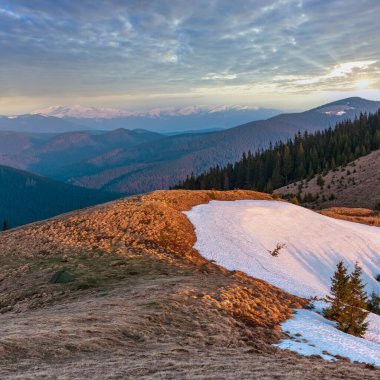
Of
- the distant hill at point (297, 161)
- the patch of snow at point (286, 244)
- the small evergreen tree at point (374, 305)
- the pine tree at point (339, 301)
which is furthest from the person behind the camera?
the distant hill at point (297, 161)

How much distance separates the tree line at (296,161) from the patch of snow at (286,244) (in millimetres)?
74807

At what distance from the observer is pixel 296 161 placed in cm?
14350

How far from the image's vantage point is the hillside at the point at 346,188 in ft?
278

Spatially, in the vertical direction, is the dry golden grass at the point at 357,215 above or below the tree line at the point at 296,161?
below

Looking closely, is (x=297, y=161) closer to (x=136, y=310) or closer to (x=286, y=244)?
(x=286, y=244)

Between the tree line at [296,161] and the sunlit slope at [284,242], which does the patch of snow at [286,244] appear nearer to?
the sunlit slope at [284,242]

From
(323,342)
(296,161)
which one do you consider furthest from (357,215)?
(296,161)

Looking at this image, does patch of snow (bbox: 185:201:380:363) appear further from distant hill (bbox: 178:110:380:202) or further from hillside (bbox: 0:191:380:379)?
distant hill (bbox: 178:110:380:202)

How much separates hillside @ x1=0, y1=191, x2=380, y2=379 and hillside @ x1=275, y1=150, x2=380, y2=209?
62735 mm

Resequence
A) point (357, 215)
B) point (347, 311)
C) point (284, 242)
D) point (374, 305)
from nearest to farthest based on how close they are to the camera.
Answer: point (347, 311), point (374, 305), point (284, 242), point (357, 215)

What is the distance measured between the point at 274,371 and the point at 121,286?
1237 centimetres

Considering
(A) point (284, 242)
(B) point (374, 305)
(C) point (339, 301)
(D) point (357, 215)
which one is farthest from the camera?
(D) point (357, 215)

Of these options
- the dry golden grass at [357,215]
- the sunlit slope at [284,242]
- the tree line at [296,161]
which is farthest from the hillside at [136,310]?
the tree line at [296,161]

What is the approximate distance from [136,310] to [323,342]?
843cm
